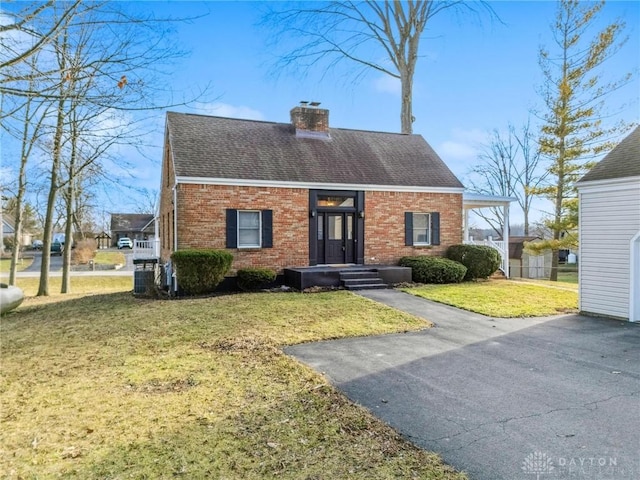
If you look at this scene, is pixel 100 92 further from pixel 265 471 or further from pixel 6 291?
pixel 6 291

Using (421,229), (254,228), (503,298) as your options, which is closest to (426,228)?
(421,229)

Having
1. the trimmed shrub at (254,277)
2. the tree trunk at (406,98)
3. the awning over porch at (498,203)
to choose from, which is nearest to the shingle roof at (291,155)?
the awning over porch at (498,203)

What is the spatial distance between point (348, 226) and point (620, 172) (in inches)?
331

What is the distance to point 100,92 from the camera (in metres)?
4.53

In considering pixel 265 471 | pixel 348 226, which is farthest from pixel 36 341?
pixel 348 226

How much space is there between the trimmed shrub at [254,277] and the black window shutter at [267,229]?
3.40ft

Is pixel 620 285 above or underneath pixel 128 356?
above

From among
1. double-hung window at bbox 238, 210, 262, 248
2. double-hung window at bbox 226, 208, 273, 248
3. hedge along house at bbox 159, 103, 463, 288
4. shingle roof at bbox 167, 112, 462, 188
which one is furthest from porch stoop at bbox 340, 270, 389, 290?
shingle roof at bbox 167, 112, 462, 188

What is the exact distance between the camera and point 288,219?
14.8 metres

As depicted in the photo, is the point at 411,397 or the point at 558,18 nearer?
the point at 411,397

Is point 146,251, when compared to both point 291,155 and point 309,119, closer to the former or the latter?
point 291,155

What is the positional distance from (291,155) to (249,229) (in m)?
3.43

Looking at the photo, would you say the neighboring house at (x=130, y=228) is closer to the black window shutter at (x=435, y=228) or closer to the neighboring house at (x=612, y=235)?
the black window shutter at (x=435, y=228)

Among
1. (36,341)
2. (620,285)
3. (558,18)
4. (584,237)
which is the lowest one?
(36,341)
